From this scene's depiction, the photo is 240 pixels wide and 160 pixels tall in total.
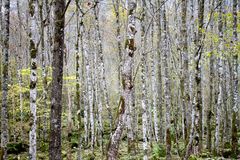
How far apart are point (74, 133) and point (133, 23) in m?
16.7

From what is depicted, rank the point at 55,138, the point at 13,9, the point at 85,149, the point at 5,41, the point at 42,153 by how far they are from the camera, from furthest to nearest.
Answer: the point at 13,9 < the point at 85,149 < the point at 42,153 < the point at 5,41 < the point at 55,138

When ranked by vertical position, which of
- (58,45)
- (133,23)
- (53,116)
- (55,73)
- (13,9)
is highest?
(13,9)

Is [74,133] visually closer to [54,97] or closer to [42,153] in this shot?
[42,153]

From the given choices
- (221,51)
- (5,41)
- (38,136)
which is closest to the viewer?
(5,41)

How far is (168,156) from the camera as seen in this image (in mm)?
10297

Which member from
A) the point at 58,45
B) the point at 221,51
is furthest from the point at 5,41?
the point at 221,51

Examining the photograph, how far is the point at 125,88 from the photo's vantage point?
548cm

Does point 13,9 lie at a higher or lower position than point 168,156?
higher

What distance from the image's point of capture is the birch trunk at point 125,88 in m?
5.28

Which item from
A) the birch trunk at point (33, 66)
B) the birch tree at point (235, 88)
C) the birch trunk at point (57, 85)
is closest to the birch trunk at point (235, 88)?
the birch tree at point (235, 88)

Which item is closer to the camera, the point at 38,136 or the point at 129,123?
the point at 129,123

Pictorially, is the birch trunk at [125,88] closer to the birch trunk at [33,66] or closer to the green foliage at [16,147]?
the birch trunk at [33,66]

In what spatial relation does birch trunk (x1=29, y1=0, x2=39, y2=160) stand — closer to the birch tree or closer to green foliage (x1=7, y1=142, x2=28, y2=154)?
the birch tree

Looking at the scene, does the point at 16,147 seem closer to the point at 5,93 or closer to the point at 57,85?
the point at 5,93
